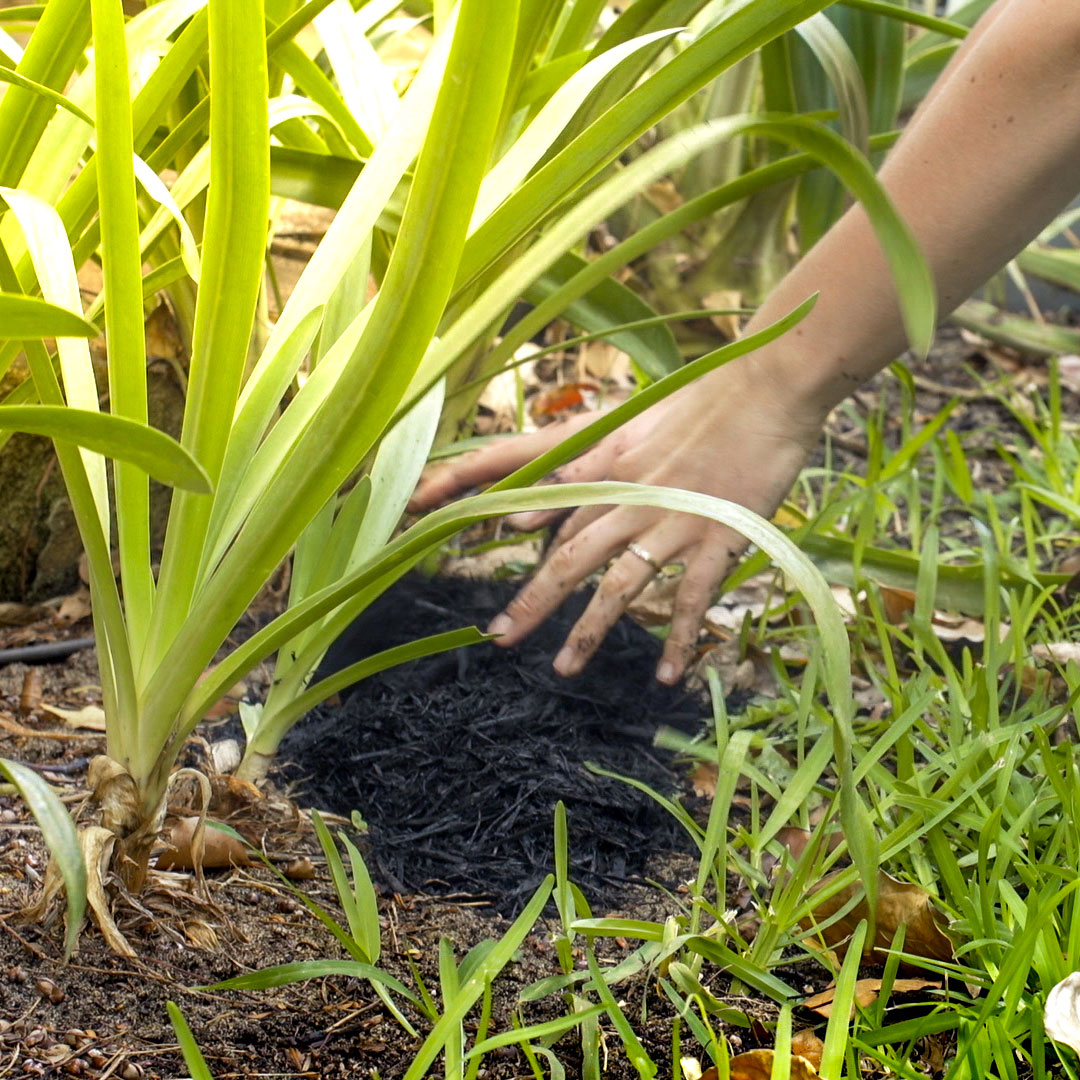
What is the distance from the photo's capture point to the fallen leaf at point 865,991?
0.71m

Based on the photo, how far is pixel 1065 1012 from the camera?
603 mm

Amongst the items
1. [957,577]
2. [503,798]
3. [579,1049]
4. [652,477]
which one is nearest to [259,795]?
[503,798]

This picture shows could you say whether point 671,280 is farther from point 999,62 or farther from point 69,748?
point 69,748

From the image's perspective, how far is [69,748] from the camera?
96cm

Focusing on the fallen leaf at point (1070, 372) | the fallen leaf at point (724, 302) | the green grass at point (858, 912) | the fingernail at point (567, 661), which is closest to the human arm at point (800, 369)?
the fingernail at point (567, 661)

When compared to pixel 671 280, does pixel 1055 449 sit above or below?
below

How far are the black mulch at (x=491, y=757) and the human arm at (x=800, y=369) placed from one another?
60 millimetres

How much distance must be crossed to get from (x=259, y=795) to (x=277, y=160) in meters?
0.57

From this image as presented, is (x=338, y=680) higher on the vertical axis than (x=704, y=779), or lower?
higher

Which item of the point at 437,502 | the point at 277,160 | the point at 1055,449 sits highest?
the point at 277,160

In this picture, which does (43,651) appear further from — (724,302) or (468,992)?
(724,302)

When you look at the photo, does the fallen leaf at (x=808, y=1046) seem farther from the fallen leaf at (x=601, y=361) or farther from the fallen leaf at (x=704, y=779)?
the fallen leaf at (x=601, y=361)

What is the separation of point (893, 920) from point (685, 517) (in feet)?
1.33

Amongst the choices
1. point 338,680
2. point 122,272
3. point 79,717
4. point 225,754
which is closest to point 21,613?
point 79,717
